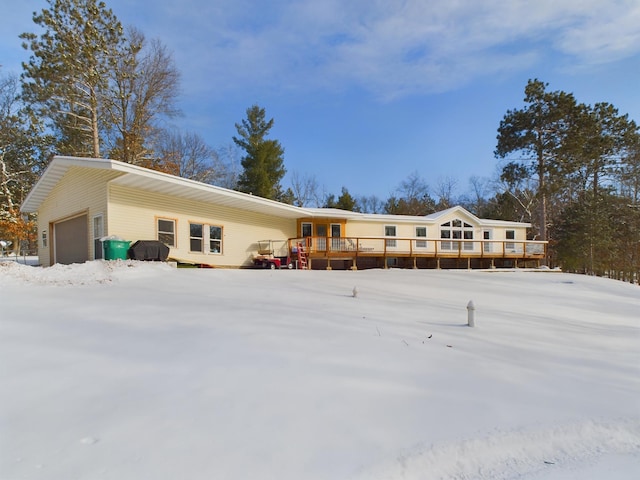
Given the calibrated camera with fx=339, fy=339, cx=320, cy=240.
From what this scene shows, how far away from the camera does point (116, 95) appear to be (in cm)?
1842

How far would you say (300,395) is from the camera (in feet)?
8.58

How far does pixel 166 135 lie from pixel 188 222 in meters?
17.4

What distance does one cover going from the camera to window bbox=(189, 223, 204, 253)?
12.8 metres

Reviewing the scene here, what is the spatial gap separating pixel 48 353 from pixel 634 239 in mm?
31343

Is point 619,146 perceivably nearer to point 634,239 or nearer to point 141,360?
point 634,239

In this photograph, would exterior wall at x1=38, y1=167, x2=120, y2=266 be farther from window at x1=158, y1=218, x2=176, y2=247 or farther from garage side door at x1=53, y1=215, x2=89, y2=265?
window at x1=158, y1=218, x2=176, y2=247

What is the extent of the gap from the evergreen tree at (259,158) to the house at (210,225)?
9881 millimetres

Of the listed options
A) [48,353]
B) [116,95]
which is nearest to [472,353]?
[48,353]

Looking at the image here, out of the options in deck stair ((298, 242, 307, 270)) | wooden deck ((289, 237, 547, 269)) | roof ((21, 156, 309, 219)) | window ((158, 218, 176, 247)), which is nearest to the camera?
roof ((21, 156, 309, 219))

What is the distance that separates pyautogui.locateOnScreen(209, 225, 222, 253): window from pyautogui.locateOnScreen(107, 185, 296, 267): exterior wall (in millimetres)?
157

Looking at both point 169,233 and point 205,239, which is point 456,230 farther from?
point 169,233

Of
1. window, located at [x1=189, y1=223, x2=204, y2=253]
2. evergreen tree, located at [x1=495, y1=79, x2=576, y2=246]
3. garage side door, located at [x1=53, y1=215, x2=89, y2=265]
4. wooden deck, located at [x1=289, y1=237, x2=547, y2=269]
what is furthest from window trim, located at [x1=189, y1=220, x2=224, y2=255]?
evergreen tree, located at [x1=495, y1=79, x2=576, y2=246]

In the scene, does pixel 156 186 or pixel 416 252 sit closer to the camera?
pixel 156 186

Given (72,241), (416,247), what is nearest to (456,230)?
(416,247)
